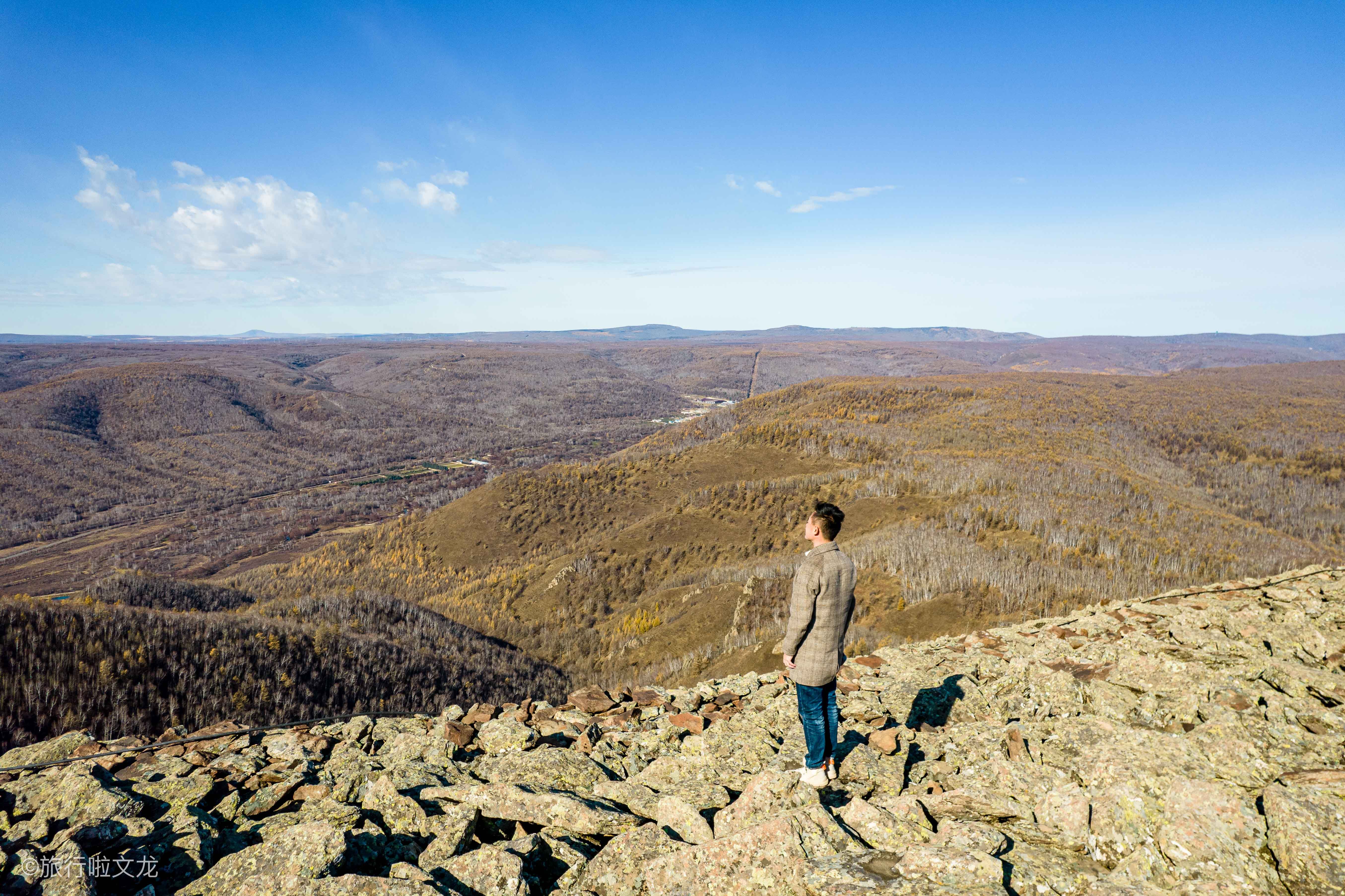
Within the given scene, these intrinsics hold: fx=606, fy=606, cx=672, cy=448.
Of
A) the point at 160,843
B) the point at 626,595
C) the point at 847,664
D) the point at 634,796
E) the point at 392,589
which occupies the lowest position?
the point at 392,589

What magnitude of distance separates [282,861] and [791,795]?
3687mm

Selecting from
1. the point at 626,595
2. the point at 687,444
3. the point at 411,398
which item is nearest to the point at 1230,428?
the point at 687,444

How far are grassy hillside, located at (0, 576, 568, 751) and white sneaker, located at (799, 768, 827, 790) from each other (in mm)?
11724

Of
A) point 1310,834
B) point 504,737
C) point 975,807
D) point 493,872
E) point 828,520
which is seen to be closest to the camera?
point 1310,834

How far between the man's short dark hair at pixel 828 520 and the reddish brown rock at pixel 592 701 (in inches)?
206

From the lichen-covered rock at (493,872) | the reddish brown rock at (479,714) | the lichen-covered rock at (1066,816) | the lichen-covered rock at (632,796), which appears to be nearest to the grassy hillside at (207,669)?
the reddish brown rock at (479,714)

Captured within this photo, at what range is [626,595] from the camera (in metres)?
26.0

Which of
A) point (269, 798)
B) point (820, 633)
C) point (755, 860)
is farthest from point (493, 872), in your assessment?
point (820, 633)

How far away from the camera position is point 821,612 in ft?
17.5

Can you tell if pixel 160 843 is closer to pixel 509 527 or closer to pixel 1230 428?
pixel 509 527

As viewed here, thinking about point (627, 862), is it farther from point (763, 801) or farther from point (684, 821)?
point (763, 801)

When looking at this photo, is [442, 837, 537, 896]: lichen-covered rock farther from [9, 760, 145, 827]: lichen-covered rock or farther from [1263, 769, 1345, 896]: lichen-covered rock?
[1263, 769, 1345, 896]: lichen-covered rock

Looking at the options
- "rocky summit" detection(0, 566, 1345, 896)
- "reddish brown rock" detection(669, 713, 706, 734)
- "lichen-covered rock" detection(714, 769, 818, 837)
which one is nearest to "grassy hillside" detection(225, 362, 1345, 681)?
"reddish brown rock" detection(669, 713, 706, 734)

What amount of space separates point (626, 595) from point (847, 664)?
17197 millimetres
